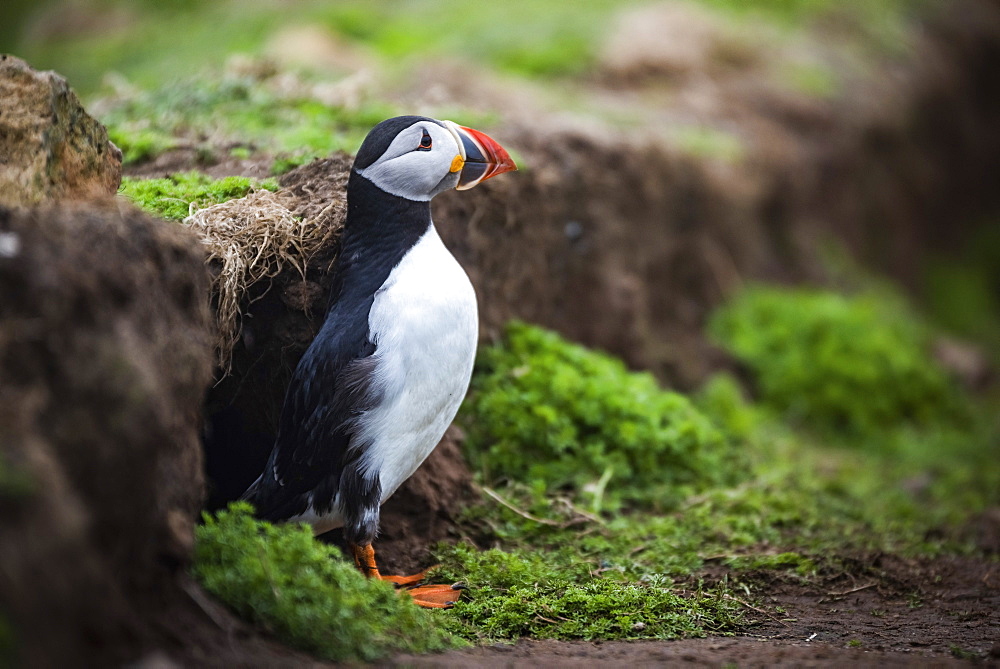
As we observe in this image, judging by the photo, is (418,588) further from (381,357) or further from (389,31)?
(389,31)

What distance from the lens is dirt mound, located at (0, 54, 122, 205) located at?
11.3ft

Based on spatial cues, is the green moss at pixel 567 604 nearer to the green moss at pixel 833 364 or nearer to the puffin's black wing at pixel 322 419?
the puffin's black wing at pixel 322 419

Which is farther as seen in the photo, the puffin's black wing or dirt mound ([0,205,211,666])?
the puffin's black wing

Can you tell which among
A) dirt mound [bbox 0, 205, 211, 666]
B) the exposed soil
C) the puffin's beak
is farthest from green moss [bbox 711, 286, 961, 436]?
dirt mound [bbox 0, 205, 211, 666]

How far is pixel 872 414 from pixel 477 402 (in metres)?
4.00

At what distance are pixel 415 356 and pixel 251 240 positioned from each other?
94cm

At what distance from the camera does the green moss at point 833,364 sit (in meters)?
7.71

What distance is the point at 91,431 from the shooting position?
250 centimetres

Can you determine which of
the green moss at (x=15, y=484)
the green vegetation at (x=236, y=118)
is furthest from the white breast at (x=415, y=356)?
the green vegetation at (x=236, y=118)

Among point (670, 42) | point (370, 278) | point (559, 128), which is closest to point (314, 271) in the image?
point (370, 278)

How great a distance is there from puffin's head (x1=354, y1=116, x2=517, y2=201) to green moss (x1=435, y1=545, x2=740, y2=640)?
1536mm

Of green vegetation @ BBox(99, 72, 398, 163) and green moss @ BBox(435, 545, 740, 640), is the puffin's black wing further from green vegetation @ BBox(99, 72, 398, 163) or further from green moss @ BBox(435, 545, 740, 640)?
green vegetation @ BBox(99, 72, 398, 163)

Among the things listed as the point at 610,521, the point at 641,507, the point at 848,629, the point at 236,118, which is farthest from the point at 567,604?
the point at 236,118

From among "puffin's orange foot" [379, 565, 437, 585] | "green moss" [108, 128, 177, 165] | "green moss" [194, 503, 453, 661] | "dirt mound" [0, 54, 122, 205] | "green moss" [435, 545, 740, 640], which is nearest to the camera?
"green moss" [194, 503, 453, 661]
